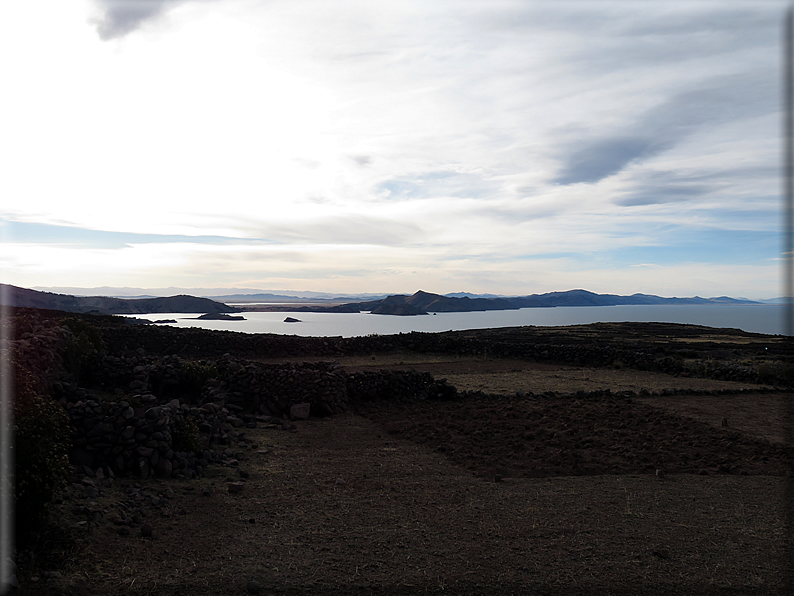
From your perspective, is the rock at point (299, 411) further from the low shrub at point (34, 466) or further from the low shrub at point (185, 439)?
the low shrub at point (34, 466)

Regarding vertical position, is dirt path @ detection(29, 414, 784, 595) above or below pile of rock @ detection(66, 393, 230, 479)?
below

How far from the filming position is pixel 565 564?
17.8 feet

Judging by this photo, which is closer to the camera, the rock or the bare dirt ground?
the bare dirt ground

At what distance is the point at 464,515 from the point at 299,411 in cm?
741

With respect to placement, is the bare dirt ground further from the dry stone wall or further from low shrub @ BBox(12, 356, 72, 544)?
the dry stone wall

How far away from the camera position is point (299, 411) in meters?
13.2

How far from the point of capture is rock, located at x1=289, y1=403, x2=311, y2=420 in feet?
43.1

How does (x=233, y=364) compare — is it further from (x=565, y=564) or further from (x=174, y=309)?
(x=174, y=309)

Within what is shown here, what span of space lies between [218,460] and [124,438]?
5.61 feet

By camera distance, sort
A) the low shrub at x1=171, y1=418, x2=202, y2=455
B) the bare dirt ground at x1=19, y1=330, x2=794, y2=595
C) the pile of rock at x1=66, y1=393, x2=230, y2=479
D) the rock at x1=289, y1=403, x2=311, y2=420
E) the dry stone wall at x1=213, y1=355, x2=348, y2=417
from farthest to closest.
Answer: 1. the dry stone wall at x1=213, y1=355, x2=348, y2=417
2. the rock at x1=289, y1=403, x2=311, y2=420
3. the low shrub at x1=171, y1=418, x2=202, y2=455
4. the pile of rock at x1=66, y1=393, x2=230, y2=479
5. the bare dirt ground at x1=19, y1=330, x2=794, y2=595

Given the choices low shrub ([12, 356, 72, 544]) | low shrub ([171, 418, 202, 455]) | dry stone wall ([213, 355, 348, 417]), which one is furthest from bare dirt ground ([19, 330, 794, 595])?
dry stone wall ([213, 355, 348, 417])

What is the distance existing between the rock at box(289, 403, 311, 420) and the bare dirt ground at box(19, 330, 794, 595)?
2.82ft

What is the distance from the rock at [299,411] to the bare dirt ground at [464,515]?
0.86 meters

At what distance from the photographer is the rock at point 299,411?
13141 millimetres
